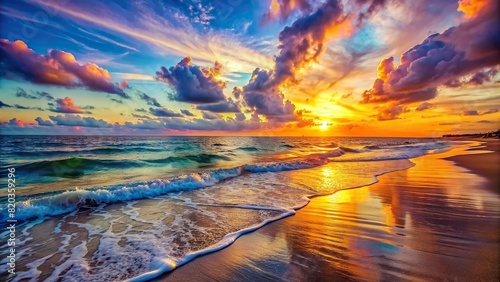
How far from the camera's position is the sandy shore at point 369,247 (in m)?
3.49

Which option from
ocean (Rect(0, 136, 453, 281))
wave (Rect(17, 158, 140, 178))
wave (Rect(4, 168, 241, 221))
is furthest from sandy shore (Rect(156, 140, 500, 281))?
wave (Rect(17, 158, 140, 178))

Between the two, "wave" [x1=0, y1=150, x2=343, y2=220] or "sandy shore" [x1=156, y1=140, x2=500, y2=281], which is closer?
"sandy shore" [x1=156, y1=140, x2=500, y2=281]

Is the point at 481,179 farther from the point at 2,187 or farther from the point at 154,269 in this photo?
the point at 2,187

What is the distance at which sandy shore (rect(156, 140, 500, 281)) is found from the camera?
11.4 feet

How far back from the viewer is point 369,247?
4.34m

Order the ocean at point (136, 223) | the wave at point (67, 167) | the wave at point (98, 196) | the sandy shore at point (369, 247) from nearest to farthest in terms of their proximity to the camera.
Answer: the sandy shore at point (369, 247) → the ocean at point (136, 223) → the wave at point (98, 196) → the wave at point (67, 167)

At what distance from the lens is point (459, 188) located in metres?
9.59

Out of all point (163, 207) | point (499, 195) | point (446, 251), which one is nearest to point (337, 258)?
point (446, 251)

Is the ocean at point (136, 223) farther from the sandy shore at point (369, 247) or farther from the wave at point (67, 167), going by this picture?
the wave at point (67, 167)

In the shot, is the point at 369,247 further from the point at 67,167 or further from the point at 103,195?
the point at 67,167

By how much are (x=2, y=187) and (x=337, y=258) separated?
1563 centimetres

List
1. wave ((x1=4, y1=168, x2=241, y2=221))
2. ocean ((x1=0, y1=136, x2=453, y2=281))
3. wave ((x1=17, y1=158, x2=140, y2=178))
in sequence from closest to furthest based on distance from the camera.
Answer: ocean ((x1=0, y1=136, x2=453, y2=281)) < wave ((x1=4, y1=168, x2=241, y2=221)) < wave ((x1=17, y1=158, x2=140, y2=178))

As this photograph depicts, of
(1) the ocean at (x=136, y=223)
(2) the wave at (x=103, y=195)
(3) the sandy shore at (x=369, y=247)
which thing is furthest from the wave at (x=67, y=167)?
(3) the sandy shore at (x=369, y=247)

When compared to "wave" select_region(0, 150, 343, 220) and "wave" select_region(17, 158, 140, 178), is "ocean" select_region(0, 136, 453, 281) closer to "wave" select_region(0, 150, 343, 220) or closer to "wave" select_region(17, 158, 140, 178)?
"wave" select_region(0, 150, 343, 220)
